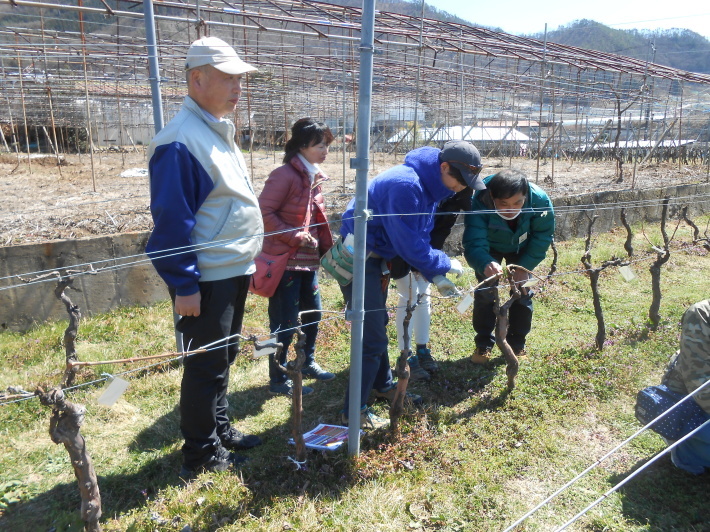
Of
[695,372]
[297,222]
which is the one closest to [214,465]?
[297,222]

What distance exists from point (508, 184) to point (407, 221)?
103 centimetres

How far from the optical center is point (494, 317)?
4.07 metres

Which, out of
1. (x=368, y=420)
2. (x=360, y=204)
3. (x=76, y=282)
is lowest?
(x=368, y=420)

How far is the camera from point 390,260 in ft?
10.3

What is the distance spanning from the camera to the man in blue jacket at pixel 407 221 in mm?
2848

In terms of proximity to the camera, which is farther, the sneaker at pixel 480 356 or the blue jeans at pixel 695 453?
the sneaker at pixel 480 356

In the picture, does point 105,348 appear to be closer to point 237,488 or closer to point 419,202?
point 237,488

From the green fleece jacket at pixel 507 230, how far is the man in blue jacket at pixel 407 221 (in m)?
0.68

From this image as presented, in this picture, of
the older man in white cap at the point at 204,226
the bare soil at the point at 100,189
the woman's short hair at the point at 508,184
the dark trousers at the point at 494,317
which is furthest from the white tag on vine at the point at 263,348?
the bare soil at the point at 100,189

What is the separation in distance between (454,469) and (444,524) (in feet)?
1.28

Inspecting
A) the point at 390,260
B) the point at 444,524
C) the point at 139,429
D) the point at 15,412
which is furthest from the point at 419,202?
the point at 15,412

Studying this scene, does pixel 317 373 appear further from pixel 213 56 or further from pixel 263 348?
pixel 213 56

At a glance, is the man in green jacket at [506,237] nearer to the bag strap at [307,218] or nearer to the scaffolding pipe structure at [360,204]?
the bag strap at [307,218]

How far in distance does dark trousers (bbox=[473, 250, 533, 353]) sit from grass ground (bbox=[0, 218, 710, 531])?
0.17 meters
